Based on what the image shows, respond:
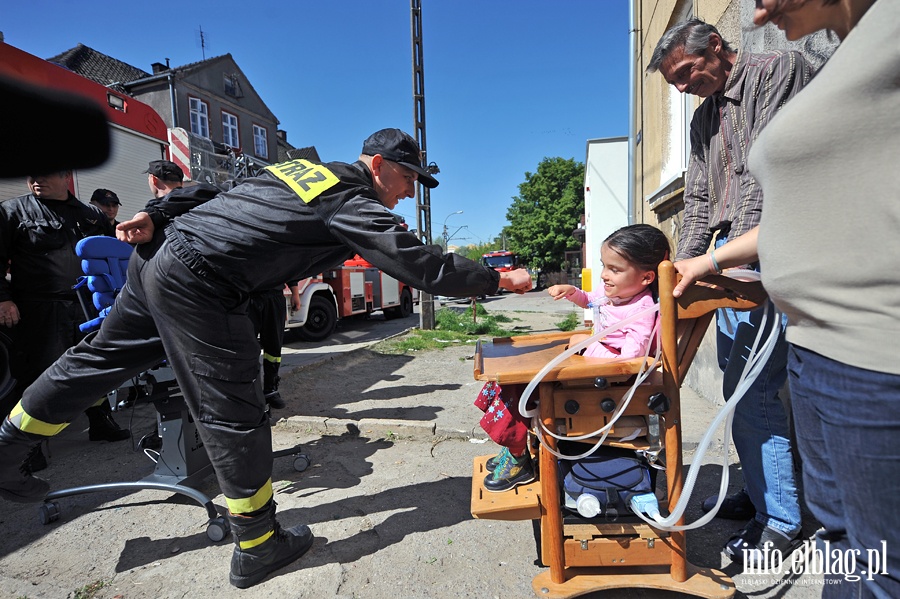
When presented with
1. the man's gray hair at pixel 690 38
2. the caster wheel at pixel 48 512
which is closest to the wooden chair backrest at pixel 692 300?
the man's gray hair at pixel 690 38

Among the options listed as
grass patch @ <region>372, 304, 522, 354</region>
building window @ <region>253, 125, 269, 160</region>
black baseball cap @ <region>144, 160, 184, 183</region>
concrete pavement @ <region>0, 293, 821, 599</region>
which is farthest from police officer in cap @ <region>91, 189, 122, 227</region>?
building window @ <region>253, 125, 269, 160</region>

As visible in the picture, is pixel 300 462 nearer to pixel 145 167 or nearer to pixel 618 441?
pixel 618 441

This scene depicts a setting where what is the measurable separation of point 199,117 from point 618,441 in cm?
3080

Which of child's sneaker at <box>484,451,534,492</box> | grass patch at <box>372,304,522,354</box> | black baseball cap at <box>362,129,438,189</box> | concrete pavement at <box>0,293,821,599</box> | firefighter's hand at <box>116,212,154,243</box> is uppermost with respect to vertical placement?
black baseball cap at <box>362,129,438,189</box>

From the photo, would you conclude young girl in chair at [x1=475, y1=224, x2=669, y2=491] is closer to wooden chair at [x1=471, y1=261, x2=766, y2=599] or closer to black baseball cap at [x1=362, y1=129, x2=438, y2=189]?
wooden chair at [x1=471, y1=261, x2=766, y2=599]

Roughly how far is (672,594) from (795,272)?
141 centimetres

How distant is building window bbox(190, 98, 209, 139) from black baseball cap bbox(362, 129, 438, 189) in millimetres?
28454

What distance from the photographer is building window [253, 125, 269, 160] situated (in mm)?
32312

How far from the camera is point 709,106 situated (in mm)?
2221

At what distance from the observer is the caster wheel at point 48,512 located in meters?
2.63

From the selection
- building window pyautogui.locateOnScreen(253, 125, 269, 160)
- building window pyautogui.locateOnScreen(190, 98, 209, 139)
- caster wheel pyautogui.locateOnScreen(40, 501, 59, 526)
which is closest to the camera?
caster wheel pyautogui.locateOnScreen(40, 501, 59, 526)

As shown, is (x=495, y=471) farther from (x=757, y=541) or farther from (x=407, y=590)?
(x=757, y=541)

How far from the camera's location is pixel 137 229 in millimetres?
2297

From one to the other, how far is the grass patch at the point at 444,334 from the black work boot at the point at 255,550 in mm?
5344
